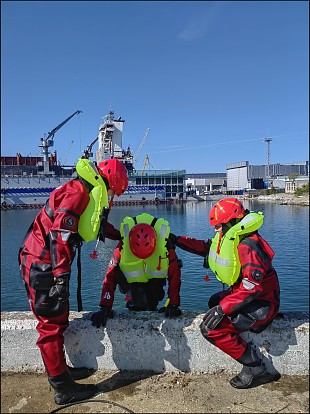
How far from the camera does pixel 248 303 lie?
3.59 m

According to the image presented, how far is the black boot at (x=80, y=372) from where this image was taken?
373cm

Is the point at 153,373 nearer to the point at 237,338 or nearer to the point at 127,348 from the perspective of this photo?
the point at 127,348

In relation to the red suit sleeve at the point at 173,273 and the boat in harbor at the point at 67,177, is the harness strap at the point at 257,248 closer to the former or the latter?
the red suit sleeve at the point at 173,273

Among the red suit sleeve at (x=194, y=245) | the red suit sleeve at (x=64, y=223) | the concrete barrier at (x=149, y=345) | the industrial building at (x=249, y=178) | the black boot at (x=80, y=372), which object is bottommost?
the black boot at (x=80, y=372)

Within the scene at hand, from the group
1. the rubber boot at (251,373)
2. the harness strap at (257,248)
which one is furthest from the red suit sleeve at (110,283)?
the harness strap at (257,248)

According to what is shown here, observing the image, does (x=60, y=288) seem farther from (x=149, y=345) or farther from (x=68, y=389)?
(x=149, y=345)

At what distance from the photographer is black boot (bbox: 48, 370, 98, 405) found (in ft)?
10.8

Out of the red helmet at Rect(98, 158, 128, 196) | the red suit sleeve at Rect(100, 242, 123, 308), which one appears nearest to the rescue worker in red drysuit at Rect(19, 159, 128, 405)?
the red helmet at Rect(98, 158, 128, 196)

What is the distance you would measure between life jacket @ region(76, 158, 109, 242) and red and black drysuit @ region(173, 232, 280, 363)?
1.54 meters

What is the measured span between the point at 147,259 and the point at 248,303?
62.9 inches

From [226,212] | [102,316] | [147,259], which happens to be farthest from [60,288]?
[226,212]

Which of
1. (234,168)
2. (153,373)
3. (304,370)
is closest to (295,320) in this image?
(304,370)

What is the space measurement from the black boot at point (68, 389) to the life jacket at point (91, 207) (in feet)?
4.54

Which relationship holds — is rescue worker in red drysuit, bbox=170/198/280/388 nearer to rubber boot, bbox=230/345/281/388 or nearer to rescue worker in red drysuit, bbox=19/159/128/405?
rubber boot, bbox=230/345/281/388
